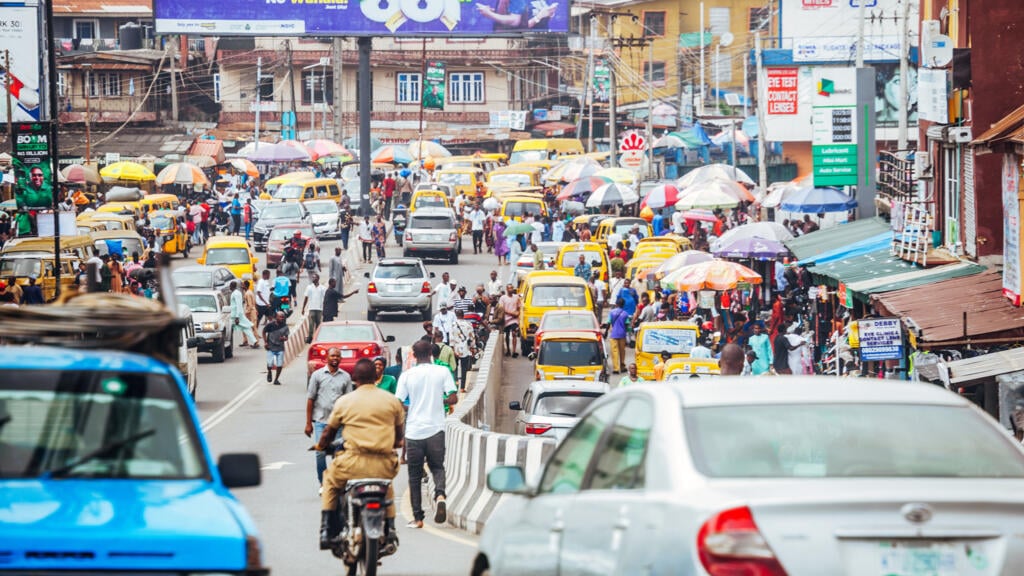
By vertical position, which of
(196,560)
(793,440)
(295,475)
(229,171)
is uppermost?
(229,171)

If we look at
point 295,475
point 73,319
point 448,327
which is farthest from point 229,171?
Result: point 73,319

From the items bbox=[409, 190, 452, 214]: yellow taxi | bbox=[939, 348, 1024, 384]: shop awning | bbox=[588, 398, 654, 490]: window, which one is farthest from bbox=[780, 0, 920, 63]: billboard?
bbox=[588, 398, 654, 490]: window

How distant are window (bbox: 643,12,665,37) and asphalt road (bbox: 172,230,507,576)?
2338 inches

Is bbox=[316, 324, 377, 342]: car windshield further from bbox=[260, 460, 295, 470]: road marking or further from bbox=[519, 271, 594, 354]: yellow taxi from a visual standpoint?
bbox=[260, 460, 295, 470]: road marking

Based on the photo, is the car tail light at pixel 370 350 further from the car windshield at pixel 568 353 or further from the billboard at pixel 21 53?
the billboard at pixel 21 53

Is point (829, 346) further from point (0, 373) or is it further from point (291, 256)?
point (0, 373)

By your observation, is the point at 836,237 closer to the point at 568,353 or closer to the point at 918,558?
the point at 568,353

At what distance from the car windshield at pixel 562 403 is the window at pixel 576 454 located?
1253 cm

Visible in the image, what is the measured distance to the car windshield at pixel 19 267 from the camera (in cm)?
3369

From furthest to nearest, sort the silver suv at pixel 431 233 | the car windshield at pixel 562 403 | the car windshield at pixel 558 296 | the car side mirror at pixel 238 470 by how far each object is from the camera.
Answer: the silver suv at pixel 431 233 → the car windshield at pixel 558 296 → the car windshield at pixel 562 403 → the car side mirror at pixel 238 470

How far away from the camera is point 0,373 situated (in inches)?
286

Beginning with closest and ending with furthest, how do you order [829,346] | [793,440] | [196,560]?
[793,440]
[196,560]
[829,346]

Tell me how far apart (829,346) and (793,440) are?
22.6 metres

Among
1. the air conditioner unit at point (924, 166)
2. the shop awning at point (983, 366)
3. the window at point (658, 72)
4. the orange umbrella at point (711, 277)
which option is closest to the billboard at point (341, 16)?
the orange umbrella at point (711, 277)
